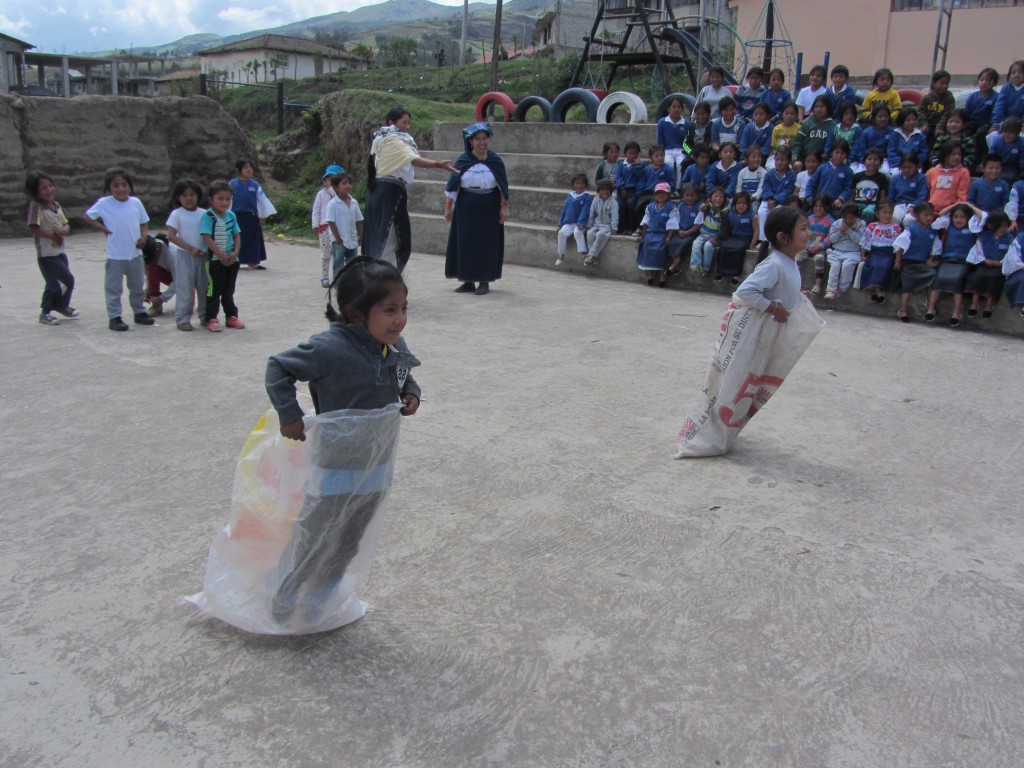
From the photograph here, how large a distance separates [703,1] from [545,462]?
1133cm

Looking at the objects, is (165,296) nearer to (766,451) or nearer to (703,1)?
(766,451)

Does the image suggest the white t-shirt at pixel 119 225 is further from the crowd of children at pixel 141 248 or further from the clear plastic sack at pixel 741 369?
the clear plastic sack at pixel 741 369

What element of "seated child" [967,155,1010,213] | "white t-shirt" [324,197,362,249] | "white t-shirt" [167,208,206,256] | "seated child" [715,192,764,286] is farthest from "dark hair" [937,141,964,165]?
"white t-shirt" [167,208,206,256]

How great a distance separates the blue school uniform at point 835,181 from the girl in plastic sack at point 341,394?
7.07 metres

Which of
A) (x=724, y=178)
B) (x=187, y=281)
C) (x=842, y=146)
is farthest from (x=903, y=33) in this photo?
(x=187, y=281)

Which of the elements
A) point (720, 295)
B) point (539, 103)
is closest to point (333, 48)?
point (539, 103)

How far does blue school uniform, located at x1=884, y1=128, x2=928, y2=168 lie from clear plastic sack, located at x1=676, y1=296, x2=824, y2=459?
537 cm

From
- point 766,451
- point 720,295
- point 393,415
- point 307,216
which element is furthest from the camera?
point 307,216

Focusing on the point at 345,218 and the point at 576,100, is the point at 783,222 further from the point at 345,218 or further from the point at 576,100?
the point at 576,100

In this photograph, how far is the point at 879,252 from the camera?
7781 mm

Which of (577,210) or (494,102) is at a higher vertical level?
(494,102)

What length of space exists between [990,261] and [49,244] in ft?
25.7

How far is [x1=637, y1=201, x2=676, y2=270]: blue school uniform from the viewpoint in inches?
356

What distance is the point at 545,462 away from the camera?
4.05m
